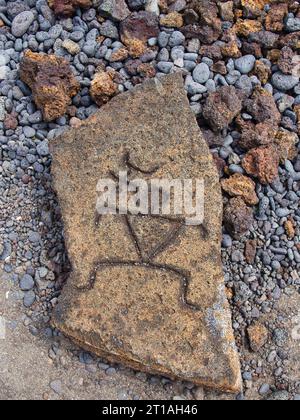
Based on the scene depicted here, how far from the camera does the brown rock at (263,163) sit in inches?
131

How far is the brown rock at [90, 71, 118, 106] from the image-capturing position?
346cm

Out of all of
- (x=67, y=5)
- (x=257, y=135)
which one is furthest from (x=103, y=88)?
(x=257, y=135)

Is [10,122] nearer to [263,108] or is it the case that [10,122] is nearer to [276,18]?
[263,108]

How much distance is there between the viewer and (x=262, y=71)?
11.7 feet

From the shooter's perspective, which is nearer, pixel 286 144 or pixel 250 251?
pixel 250 251

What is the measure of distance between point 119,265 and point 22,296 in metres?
0.54

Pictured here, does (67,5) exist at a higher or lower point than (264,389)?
higher

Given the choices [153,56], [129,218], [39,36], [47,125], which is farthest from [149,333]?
[39,36]

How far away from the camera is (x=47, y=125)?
354 centimetres

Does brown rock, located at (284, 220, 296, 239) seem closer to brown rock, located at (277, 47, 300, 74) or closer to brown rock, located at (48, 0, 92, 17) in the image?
brown rock, located at (277, 47, 300, 74)

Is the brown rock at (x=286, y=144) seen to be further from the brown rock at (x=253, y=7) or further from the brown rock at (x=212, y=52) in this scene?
the brown rock at (x=253, y=7)

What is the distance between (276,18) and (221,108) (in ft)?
2.27

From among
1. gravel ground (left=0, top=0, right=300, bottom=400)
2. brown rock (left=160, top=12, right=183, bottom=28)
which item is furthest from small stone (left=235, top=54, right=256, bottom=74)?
brown rock (left=160, top=12, right=183, bottom=28)
